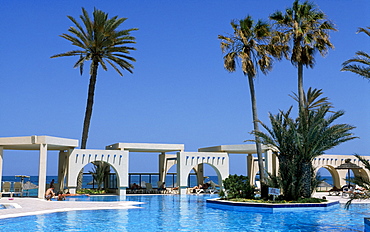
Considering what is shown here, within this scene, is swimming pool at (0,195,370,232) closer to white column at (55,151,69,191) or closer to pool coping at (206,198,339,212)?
pool coping at (206,198,339,212)

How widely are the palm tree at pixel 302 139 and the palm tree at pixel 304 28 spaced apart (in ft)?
10.9

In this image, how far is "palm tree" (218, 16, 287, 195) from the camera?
831 inches

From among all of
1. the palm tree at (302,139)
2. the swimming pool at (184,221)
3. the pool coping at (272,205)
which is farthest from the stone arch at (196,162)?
the swimming pool at (184,221)

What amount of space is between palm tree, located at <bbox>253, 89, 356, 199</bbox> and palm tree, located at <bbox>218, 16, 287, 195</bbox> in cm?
213

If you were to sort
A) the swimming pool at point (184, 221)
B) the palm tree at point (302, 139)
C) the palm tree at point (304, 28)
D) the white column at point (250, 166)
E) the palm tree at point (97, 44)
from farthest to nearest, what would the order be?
the white column at point (250, 166) < the palm tree at point (97, 44) < the palm tree at point (304, 28) < the palm tree at point (302, 139) < the swimming pool at point (184, 221)

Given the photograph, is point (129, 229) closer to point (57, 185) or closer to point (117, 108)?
point (57, 185)

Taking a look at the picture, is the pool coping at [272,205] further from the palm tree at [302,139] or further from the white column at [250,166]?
the white column at [250,166]

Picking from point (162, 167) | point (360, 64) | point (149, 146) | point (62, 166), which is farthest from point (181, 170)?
point (360, 64)

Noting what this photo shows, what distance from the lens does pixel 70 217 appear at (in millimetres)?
15016

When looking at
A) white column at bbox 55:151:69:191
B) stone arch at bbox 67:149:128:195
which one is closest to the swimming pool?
stone arch at bbox 67:149:128:195

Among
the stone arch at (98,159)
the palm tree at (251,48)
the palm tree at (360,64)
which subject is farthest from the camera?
the stone arch at (98,159)

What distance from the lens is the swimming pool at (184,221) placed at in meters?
12.5

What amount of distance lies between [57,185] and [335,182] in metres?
23.2

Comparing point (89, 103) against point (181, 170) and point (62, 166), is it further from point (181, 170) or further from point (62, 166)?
point (181, 170)
